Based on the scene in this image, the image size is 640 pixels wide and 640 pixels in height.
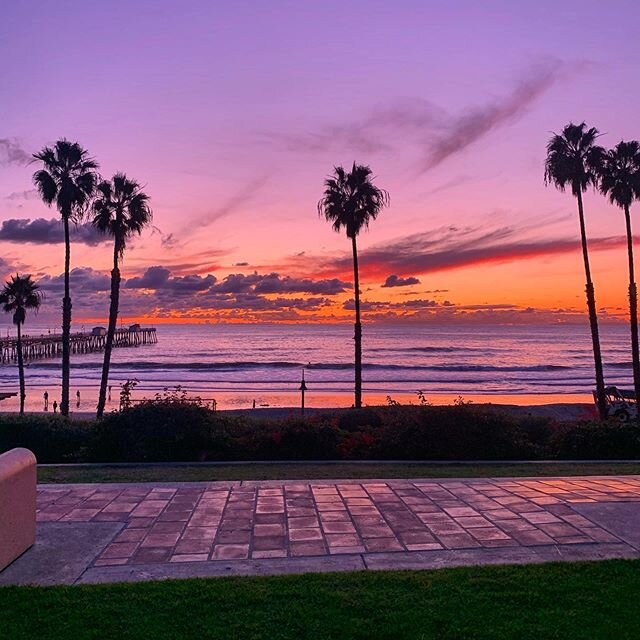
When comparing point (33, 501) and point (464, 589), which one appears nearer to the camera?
point (464, 589)

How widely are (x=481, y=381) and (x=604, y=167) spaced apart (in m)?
26.6

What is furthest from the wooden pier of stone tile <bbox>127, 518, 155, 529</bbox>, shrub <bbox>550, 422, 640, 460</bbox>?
stone tile <bbox>127, 518, 155, 529</bbox>

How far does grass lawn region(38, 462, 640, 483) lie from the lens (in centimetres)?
973

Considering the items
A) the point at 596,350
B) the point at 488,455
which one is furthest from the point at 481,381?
the point at 488,455

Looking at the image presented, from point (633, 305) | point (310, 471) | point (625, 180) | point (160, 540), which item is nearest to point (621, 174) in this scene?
point (625, 180)

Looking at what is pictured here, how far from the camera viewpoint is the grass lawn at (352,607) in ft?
13.5

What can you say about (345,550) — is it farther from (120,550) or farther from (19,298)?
(19,298)

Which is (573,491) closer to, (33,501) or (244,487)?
(244,487)

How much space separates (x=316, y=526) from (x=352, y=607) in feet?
7.41

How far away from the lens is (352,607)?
14.8 feet

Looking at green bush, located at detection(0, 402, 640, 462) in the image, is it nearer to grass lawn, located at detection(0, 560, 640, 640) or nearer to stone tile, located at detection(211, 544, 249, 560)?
stone tile, located at detection(211, 544, 249, 560)

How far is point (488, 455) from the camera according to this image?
12453 mm

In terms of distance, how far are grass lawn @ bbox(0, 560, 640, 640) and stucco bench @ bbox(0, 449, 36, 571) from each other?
809mm

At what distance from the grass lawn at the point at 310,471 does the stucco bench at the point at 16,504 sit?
344 centimetres
